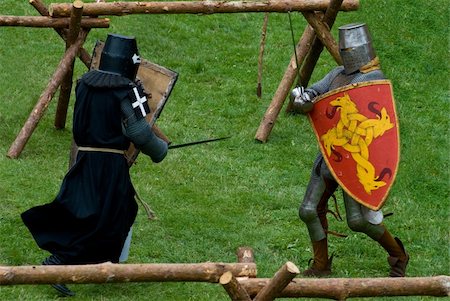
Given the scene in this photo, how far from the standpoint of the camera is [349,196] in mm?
8773

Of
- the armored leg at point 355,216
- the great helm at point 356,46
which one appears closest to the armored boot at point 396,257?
the armored leg at point 355,216

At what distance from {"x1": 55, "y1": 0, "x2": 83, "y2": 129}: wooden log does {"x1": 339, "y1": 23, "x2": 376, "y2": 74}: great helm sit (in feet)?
9.64

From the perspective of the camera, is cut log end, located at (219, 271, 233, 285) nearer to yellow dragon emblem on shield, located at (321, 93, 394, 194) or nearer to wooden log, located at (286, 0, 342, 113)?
yellow dragon emblem on shield, located at (321, 93, 394, 194)

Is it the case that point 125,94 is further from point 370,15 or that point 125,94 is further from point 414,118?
point 370,15

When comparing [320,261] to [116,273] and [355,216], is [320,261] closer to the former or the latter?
[355,216]

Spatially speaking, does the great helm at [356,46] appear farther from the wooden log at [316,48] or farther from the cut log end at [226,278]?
the cut log end at [226,278]

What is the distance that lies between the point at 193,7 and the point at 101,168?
273 centimetres

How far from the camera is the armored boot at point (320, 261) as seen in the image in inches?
359

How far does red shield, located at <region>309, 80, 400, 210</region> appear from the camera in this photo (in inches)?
333

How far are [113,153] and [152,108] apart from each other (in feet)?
2.67

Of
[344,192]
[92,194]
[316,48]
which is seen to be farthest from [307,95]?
[316,48]

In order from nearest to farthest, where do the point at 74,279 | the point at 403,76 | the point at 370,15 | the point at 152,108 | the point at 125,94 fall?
the point at 74,279
the point at 125,94
the point at 152,108
the point at 403,76
the point at 370,15

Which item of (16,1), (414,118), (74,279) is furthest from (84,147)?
(16,1)

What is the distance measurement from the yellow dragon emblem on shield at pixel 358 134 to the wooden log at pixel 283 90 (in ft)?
10.5
